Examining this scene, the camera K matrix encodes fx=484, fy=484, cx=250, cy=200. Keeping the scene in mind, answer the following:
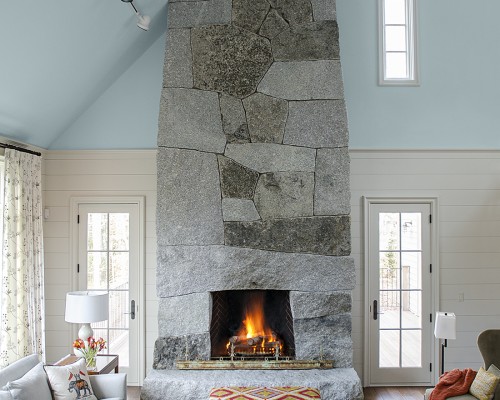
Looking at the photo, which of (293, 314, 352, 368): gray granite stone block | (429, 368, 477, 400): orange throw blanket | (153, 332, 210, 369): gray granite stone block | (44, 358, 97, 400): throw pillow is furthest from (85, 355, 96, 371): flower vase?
(429, 368, 477, 400): orange throw blanket

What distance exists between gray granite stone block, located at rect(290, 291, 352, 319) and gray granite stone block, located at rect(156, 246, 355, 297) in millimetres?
92

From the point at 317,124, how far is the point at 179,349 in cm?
244

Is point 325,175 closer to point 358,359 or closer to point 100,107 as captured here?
point 358,359

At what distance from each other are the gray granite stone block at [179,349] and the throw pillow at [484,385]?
2272 mm

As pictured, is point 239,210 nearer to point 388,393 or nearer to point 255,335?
point 255,335

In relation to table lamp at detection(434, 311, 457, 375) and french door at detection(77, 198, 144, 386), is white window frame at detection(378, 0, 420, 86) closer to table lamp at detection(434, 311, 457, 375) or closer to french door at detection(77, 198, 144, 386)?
table lamp at detection(434, 311, 457, 375)

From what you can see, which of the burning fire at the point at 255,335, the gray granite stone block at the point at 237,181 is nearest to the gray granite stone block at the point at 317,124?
the gray granite stone block at the point at 237,181

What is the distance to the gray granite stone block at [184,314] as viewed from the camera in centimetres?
445

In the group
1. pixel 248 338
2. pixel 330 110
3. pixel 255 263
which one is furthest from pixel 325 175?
pixel 248 338

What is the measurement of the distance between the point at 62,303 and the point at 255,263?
2.39 m

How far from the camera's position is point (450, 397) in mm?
3920

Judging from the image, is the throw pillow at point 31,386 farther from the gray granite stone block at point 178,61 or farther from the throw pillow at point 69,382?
the gray granite stone block at point 178,61

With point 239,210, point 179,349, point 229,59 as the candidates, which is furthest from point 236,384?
point 229,59

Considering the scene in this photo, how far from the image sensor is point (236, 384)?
4137mm
